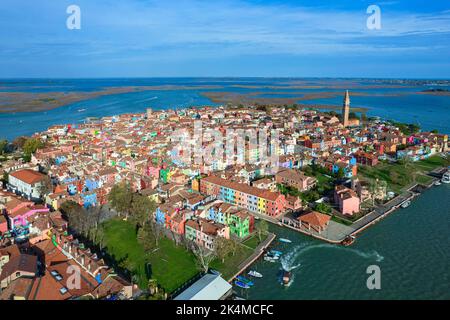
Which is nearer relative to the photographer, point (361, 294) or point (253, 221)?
point (361, 294)

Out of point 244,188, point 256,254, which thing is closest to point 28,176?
point 244,188

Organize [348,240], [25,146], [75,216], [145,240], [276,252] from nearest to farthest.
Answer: [145,240], [276,252], [348,240], [75,216], [25,146]

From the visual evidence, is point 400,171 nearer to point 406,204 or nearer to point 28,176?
point 406,204

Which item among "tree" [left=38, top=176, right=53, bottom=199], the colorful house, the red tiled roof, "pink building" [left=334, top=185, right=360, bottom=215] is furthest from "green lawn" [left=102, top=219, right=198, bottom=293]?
"pink building" [left=334, top=185, right=360, bottom=215]

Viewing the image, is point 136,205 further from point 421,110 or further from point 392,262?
point 421,110

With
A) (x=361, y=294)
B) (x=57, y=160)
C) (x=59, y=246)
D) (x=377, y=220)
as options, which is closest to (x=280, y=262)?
(x=361, y=294)
